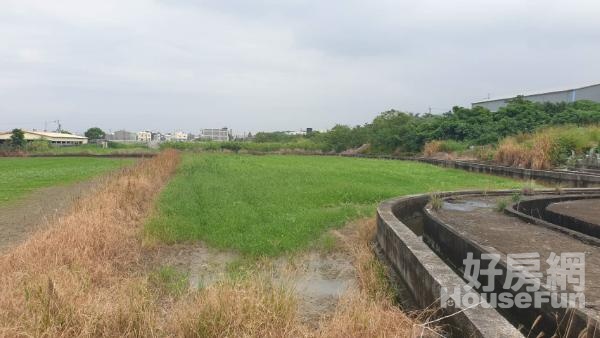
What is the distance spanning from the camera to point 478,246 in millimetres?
5125

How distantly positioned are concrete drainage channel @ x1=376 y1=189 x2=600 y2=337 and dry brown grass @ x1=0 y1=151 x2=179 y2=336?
2.59 metres

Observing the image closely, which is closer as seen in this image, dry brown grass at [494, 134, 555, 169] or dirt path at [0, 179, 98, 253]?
dirt path at [0, 179, 98, 253]

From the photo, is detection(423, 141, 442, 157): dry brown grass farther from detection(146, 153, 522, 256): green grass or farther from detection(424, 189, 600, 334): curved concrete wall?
detection(424, 189, 600, 334): curved concrete wall

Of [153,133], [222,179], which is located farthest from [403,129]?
[153,133]

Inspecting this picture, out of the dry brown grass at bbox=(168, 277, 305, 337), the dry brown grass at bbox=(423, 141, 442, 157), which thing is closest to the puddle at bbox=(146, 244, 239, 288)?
the dry brown grass at bbox=(168, 277, 305, 337)

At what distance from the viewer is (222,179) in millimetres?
16234

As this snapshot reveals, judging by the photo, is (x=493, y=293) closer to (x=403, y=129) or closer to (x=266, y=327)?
(x=266, y=327)

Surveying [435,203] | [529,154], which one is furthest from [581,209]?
[529,154]

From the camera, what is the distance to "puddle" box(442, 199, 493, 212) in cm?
882

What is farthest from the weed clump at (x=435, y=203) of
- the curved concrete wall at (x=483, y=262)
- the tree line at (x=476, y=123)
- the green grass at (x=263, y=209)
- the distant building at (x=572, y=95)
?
the distant building at (x=572, y=95)

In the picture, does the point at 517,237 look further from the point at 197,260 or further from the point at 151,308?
the point at 151,308

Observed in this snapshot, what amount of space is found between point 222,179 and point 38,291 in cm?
1244

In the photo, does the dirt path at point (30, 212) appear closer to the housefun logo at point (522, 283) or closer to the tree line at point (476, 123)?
the housefun logo at point (522, 283)

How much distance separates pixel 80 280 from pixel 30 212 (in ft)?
25.1
